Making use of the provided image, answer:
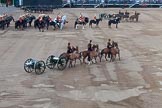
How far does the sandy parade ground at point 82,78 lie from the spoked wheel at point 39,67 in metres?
0.23

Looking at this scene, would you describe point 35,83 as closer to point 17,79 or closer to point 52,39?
point 17,79

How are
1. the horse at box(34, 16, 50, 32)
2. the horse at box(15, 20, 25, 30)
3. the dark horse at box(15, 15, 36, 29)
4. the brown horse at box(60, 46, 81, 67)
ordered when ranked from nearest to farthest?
1. the brown horse at box(60, 46, 81, 67)
2. the horse at box(34, 16, 50, 32)
3. the horse at box(15, 20, 25, 30)
4. the dark horse at box(15, 15, 36, 29)

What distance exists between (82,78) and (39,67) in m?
2.25

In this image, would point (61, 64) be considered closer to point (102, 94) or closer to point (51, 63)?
point (51, 63)

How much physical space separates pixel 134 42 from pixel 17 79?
52.3 ft

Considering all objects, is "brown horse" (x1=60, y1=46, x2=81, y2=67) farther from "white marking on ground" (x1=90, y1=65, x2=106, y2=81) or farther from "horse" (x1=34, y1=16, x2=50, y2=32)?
"horse" (x1=34, y1=16, x2=50, y2=32)

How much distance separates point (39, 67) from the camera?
23.5m

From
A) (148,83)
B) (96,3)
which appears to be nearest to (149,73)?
(148,83)

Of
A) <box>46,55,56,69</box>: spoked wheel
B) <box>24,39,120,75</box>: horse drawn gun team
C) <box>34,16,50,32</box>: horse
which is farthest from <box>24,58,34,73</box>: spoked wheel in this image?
<box>34,16,50,32</box>: horse

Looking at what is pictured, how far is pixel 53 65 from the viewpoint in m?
24.7

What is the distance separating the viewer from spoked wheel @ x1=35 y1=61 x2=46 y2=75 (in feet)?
76.7

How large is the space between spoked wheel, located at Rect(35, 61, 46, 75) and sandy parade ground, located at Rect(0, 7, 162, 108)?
0.23 m

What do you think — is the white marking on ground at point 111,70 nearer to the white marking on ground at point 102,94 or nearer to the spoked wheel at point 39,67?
the white marking on ground at point 102,94

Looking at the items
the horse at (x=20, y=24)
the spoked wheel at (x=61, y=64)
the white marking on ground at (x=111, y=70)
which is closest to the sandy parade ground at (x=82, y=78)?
the white marking on ground at (x=111, y=70)
